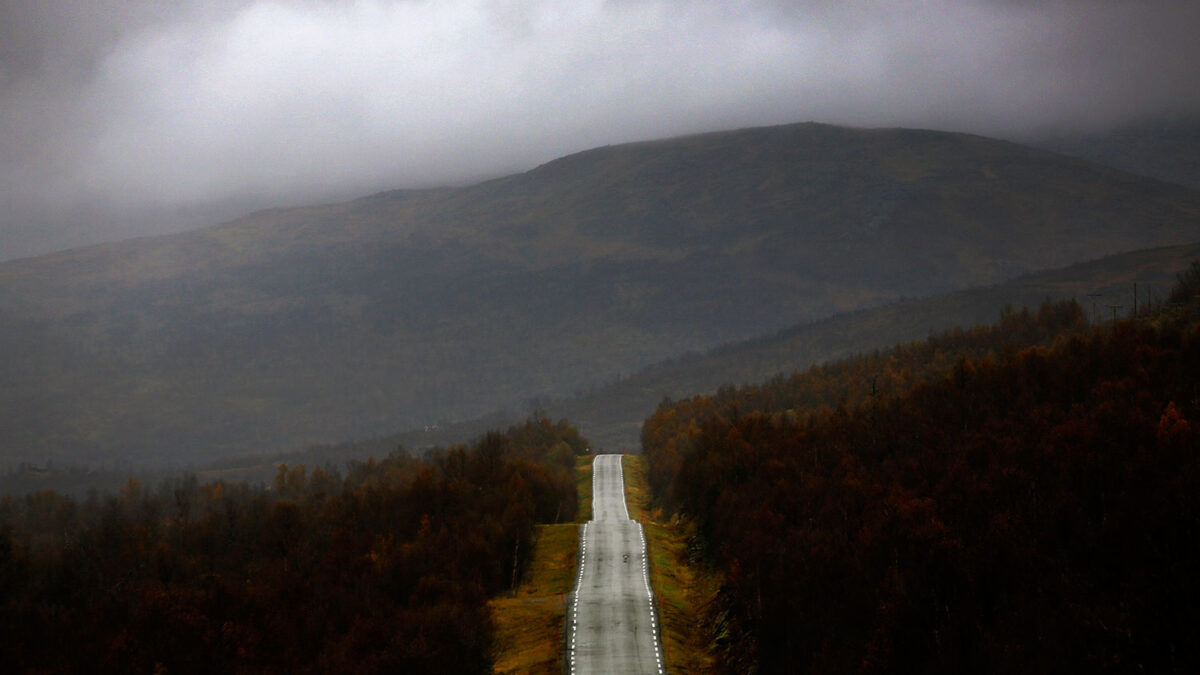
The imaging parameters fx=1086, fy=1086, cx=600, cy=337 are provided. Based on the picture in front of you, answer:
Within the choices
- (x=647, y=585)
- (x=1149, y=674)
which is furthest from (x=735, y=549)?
(x=1149, y=674)

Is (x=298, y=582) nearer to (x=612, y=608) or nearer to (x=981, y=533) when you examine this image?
(x=612, y=608)

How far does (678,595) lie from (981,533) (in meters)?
23.9

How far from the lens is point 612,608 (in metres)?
76.9

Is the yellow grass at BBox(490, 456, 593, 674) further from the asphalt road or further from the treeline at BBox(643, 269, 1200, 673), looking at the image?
the treeline at BBox(643, 269, 1200, 673)

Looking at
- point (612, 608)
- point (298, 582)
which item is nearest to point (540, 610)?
point (612, 608)

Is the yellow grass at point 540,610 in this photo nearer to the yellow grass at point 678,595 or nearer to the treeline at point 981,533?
the yellow grass at point 678,595

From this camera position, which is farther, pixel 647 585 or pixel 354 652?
pixel 647 585

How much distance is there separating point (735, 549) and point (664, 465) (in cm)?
7335

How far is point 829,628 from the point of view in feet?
221

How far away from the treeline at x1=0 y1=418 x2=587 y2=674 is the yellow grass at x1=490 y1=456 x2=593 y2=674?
2029 millimetres

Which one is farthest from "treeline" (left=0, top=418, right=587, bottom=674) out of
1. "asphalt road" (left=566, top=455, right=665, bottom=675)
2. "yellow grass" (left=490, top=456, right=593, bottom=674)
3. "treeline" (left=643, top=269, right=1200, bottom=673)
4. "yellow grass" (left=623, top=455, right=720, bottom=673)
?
"treeline" (left=643, top=269, right=1200, bottom=673)

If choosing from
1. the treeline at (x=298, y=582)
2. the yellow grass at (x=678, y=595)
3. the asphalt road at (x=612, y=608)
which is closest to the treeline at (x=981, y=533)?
the yellow grass at (x=678, y=595)

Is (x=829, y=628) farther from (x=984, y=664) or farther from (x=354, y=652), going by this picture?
(x=354, y=652)

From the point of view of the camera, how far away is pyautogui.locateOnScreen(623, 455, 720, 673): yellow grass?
69.1 m
